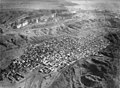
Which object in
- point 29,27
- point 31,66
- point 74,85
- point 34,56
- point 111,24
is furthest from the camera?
point 111,24

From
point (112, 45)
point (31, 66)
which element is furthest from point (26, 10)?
point (112, 45)

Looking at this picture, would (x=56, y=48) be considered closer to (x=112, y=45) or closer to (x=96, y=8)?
(x=112, y=45)

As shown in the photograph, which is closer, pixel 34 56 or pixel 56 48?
pixel 34 56

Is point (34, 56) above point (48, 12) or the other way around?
the other way around

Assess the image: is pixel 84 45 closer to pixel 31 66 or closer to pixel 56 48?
pixel 56 48

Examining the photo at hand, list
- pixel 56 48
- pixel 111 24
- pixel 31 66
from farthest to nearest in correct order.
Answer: pixel 111 24 → pixel 56 48 → pixel 31 66

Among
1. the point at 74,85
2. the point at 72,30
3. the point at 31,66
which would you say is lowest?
the point at 74,85
